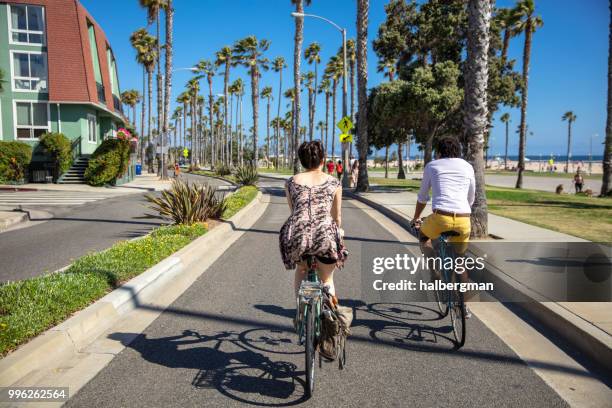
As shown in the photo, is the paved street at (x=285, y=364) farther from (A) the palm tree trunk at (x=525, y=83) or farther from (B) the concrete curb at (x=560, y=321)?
(A) the palm tree trunk at (x=525, y=83)

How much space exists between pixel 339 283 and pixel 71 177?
1082 inches

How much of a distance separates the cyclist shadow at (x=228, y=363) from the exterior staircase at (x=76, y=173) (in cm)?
2814

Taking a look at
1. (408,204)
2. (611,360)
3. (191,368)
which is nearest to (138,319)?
(191,368)

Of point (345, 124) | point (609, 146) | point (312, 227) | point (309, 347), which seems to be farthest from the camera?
point (345, 124)

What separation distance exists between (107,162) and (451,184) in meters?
28.1

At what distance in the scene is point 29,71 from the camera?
31094 millimetres

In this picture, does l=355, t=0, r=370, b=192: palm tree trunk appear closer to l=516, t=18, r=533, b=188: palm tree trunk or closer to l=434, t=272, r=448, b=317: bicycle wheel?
l=516, t=18, r=533, b=188: palm tree trunk

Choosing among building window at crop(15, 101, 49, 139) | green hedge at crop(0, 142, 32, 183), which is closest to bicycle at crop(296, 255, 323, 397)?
green hedge at crop(0, 142, 32, 183)

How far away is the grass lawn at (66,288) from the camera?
4.64 meters

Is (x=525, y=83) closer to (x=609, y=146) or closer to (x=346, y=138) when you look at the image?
(x=609, y=146)

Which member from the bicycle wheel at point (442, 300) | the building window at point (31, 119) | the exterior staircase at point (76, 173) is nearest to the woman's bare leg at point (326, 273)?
the bicycle wheel at point (442, 300)

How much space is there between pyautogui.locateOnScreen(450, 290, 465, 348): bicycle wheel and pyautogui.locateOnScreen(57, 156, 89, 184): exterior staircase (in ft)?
97.4

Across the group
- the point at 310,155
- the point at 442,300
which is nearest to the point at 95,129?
the point at 442,300

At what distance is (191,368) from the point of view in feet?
14.8
